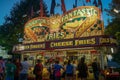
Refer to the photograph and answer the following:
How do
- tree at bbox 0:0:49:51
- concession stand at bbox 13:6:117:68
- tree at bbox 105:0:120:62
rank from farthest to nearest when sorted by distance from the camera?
tree at bbox 0:0:49:51
tree at bbox 105:0:120:62
concession stand at bbox 13:6:117:68

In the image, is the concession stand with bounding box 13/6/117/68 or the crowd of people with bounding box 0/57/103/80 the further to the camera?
the concession stand with bounding box 13/6/117/68

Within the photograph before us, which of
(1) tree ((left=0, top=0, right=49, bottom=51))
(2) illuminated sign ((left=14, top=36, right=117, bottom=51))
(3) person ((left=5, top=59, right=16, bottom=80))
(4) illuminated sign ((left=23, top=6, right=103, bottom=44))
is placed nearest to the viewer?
(3) person ((left=5, top=59, right=16, bottom=80))

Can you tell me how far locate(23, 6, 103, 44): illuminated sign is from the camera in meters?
20.7

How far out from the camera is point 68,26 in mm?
22703

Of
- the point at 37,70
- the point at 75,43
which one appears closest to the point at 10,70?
the point at 37,70

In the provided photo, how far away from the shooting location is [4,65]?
15.5 m

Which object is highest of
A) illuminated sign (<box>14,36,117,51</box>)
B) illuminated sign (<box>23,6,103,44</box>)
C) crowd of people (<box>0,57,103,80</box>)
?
illuminated sign (<box>23,6,103,44</box>)

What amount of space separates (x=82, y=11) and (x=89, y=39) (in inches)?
127

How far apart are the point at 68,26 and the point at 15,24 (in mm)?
23459

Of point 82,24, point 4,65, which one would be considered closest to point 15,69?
point 4,65

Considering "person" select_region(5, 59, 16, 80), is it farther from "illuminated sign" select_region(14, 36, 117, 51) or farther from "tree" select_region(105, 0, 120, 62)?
"tree" select_region(105, 0, 120, 62)

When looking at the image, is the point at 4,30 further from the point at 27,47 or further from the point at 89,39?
the point at 89,39

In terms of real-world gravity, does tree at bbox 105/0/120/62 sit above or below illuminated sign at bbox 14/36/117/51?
above

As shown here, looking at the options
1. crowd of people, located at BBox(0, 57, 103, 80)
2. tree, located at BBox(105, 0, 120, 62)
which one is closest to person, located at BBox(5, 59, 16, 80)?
crowd of people, located at BBox(0, 57, 103, 80)
